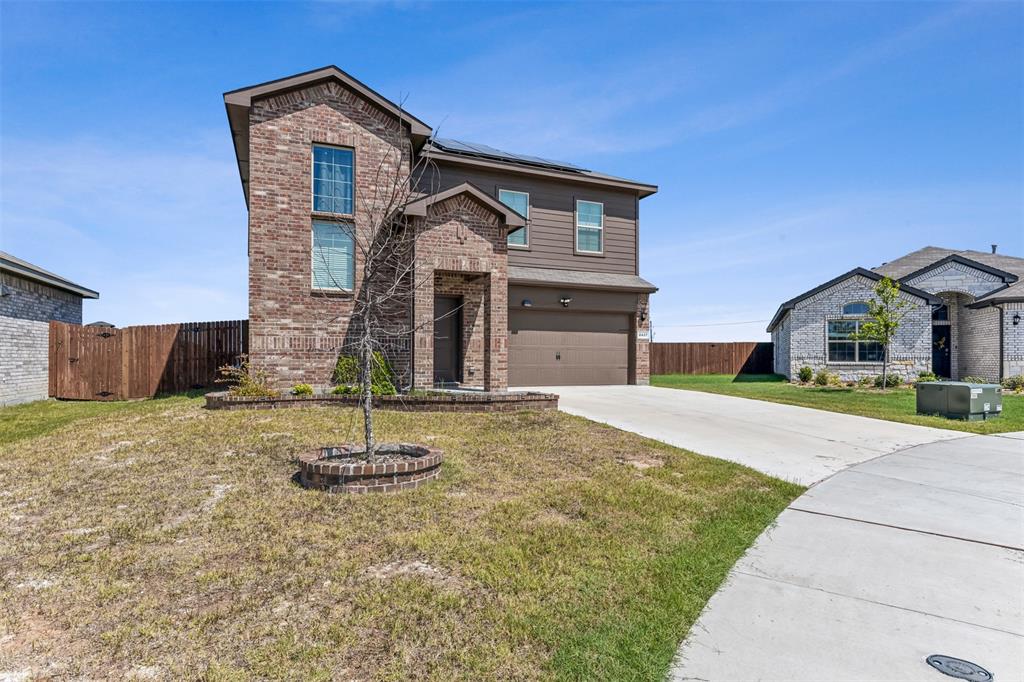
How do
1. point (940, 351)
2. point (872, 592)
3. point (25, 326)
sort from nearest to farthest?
point (872, 592), point (25, 326), point (940, 351)

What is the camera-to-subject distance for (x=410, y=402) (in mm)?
9805

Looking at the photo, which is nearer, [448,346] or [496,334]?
[496,334]

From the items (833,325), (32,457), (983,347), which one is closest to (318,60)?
(32,457)

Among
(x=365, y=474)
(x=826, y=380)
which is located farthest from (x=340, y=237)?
(x=826, y=380)

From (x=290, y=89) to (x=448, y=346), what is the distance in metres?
6.77

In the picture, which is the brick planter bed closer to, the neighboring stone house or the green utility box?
the neighboring stone house

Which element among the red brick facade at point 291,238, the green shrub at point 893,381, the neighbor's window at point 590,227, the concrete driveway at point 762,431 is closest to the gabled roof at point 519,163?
the neighbor's window at point 590,227

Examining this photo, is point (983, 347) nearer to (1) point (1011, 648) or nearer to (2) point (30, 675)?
(1) point (1011, 648)

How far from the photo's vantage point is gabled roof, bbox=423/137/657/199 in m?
15.5

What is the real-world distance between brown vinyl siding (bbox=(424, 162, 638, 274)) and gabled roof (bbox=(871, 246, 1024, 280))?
14.9 meters

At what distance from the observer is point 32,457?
22.8 feet

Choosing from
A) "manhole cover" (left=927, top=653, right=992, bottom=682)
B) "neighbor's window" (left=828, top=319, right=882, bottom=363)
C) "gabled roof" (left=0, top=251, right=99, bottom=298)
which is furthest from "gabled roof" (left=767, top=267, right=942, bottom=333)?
"gabled roof" (left=0, top=251, right=99, bottom=298)

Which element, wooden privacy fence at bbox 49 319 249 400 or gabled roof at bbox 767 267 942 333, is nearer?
wooden privacy fence at bbox 49 319 249 400

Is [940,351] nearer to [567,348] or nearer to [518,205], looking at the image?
[567,348]
